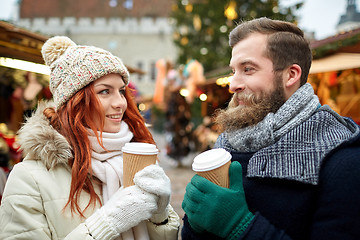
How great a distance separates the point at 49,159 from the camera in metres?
1.70

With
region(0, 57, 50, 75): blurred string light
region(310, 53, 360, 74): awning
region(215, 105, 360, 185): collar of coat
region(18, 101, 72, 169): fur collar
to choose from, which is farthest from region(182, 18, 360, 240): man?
region(310, 53, 360, 74): awning

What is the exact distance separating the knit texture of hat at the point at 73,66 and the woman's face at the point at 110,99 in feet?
0.16

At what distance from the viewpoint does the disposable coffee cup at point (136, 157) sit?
1.57 meters

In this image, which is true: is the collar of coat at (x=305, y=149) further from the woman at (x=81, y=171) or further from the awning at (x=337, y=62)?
the awning at (x=337, y=62)

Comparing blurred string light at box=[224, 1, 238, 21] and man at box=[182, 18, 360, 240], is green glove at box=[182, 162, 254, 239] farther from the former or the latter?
blurred string light at box=[224, 1, 238, 21]

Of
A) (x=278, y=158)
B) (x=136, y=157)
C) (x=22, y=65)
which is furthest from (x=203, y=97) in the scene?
(x=278, y=158)

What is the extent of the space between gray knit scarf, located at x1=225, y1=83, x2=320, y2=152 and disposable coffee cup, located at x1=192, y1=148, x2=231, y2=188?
0.57 ft

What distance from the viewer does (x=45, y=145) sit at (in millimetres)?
1698

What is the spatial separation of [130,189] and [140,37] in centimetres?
3042

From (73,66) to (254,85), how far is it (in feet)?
3.60

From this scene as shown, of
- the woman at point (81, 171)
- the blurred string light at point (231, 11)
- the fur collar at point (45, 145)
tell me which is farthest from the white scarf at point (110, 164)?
the blurred string light at point (231, 11)

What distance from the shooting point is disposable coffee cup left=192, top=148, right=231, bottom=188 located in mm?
1366

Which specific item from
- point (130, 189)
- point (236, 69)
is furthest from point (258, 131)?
point (130, 189)

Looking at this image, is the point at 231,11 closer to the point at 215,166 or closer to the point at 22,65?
the point at 22,65
